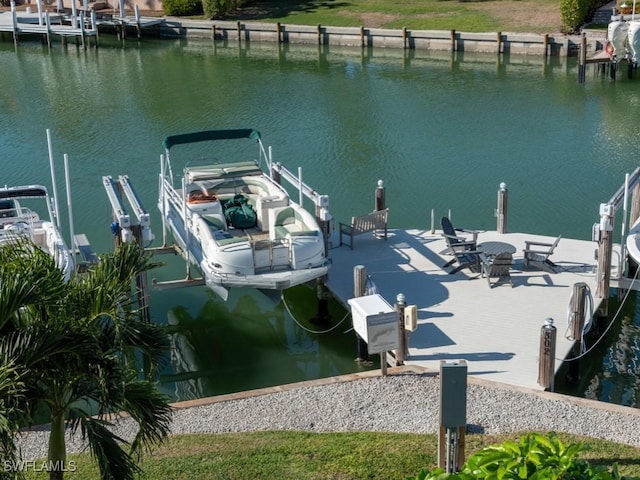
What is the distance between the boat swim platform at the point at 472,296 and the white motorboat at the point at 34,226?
16.5 ft

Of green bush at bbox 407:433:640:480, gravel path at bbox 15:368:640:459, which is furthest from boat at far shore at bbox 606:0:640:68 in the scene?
green bush at bbox 407:433:640:480

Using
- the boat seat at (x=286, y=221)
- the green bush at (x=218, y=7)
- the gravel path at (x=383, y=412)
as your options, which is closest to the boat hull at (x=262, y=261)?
the boat seat at (x=286, y=221)

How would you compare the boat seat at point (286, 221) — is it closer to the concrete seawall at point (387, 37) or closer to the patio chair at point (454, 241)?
the patio chair at point (454, 241)

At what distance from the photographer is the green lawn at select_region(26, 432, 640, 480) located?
11.3 meters

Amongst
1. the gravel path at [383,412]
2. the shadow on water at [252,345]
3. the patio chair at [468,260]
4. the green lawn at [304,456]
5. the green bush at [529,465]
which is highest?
the green bush at [529,465]

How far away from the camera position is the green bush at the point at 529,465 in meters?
4.28

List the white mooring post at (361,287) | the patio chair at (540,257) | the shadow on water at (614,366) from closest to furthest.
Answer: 1. the shadow on water at (614,366)
2. the white mooring post at (361,287)
3. the patio chair at (540,257)

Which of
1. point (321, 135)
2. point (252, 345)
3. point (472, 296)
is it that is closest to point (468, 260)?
point (472, 296)

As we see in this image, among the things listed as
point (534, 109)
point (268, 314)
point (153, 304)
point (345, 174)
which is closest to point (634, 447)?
point (268, 314)

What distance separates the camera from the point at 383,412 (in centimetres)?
1360

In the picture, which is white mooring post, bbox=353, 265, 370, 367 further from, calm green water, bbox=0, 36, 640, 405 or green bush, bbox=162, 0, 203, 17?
green bush, bbox=162, 0, 203, 17

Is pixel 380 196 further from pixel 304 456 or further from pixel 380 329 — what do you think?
pixel 304 456

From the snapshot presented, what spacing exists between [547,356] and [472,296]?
362 cm

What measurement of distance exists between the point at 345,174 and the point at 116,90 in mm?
16960
